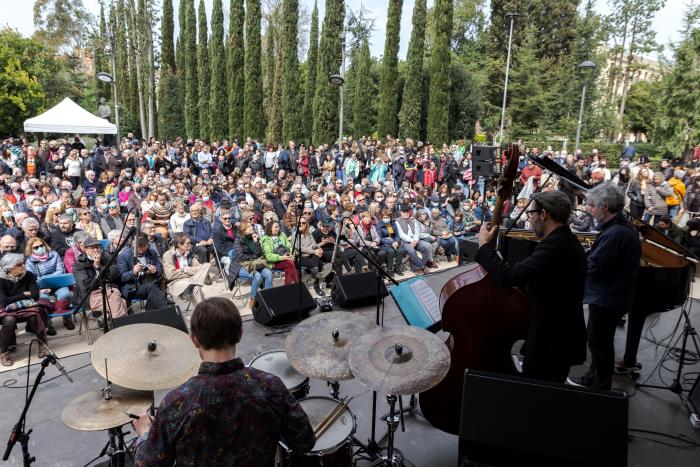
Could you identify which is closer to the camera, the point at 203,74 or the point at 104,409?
the point at 104,409

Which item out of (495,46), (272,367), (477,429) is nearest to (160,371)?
(272,367)

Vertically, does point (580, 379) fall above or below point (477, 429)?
below

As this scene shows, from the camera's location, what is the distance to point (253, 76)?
24812 mm

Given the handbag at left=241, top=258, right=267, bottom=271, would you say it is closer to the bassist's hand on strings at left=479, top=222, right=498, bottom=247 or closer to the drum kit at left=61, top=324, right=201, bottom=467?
the drum kit at left=61, top=324, right=201, bottom=467

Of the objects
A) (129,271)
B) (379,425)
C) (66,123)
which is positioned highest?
(66,123)

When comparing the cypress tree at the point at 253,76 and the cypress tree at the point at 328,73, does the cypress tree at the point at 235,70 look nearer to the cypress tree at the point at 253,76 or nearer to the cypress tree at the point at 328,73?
the cypress tree at the point at 253,76

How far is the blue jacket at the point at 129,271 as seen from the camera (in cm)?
559

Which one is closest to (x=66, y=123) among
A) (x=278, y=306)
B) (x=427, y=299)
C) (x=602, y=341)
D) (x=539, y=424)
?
(x=278, y=306)

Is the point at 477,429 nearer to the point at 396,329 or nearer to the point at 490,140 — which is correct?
the point at 396,329

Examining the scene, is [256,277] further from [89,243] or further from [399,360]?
[399,360]

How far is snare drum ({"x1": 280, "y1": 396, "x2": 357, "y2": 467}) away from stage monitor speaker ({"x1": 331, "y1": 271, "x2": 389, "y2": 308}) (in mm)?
3385

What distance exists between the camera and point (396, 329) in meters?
2.83

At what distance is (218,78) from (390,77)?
9615mm

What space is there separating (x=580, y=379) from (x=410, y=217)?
4859mm
